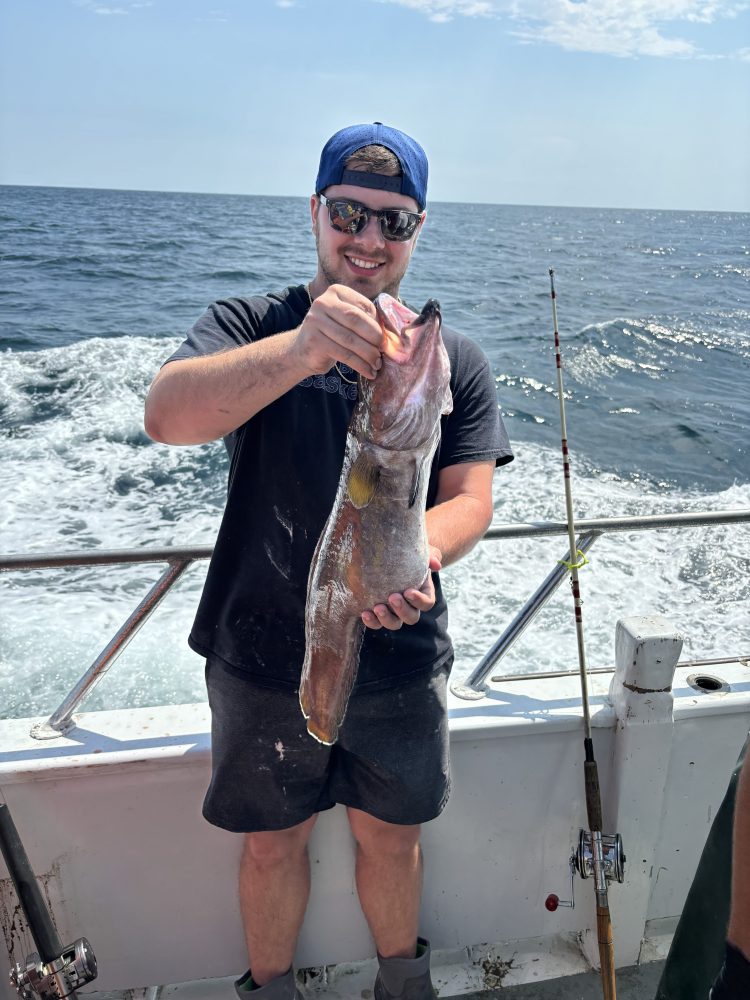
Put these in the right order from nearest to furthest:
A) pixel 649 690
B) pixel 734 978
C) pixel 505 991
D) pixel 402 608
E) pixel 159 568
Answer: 1. pixel 734 978
2. pixel 402 608
3. pixel 649 690
4. pixel 505 991
5. pixel 159 568

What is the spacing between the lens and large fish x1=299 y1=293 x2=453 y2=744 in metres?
1.57

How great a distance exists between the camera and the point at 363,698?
2.12 meters

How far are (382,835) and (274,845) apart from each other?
33 centimetres

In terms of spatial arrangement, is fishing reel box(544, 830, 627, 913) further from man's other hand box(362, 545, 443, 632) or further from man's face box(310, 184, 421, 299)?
man's face box(310, 184, 421, 299)

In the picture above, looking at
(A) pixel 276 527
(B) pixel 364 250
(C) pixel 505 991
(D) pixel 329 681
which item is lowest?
(C) pixel 505 991

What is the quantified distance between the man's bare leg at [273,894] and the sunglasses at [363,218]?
1.71 m

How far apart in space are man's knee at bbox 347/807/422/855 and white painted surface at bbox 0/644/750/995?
201 millimetres

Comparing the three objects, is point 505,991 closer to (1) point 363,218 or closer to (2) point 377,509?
(2) point 377,509

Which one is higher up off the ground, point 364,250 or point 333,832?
point 364,250

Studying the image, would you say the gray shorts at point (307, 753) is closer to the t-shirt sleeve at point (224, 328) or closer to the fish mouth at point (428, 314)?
the t-shirt sleeve at point (224, 328)

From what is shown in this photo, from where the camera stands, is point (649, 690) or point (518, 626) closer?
point (649, 690)

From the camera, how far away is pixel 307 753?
84.9 inches

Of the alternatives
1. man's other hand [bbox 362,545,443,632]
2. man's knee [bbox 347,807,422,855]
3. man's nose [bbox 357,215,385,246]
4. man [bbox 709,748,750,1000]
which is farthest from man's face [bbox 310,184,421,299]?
man's knee [bbox 347,807,422,855]

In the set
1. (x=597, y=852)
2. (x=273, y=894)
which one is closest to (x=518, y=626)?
(x=597, y=852)
